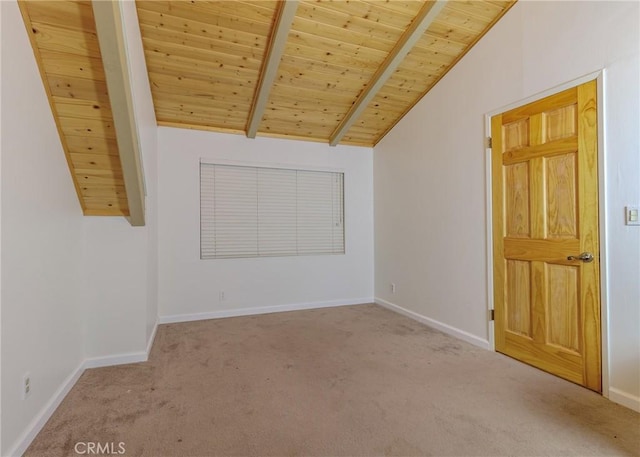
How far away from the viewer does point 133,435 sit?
1716 millimetres

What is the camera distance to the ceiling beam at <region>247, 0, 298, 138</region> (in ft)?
8.20

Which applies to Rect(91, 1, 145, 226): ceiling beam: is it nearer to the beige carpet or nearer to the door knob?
the beige carpet

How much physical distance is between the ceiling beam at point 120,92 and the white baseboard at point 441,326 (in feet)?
10.6

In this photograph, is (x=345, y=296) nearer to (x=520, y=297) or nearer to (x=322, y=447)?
(x=520, y=297)

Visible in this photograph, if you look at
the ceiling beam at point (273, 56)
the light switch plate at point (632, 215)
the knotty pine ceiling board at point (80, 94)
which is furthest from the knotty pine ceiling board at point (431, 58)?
the knotty pine ceiling board at point (80, 94)

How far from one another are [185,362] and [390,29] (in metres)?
3.59

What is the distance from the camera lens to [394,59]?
3109 mm

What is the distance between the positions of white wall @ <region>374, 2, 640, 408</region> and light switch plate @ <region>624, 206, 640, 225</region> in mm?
34

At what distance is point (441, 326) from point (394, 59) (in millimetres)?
2905

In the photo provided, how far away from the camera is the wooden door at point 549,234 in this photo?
2189 millimetres

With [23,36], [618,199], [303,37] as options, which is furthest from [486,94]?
[23,36]

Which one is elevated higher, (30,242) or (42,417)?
(30,242)

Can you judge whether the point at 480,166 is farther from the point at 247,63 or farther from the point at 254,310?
the point at 254,310

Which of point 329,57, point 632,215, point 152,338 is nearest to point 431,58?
point 329,57
